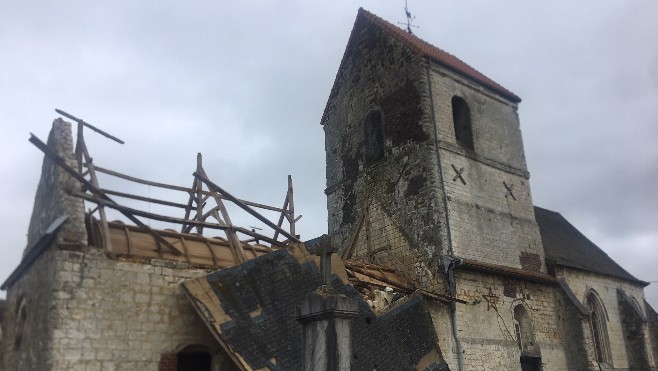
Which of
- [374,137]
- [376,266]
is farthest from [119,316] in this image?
[374,137]

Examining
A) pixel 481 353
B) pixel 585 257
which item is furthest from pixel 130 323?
pixel 585 257

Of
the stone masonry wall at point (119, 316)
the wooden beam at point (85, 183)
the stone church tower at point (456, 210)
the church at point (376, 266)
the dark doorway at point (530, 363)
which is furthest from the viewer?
the dark doorway at point (530, 363)

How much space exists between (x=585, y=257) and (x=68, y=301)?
17663mm

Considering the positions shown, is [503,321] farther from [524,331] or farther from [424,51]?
[424,51]

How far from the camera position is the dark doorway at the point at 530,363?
15.8 meters

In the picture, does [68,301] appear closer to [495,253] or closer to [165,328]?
[165,328]

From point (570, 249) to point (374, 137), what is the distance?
8461 millimetres

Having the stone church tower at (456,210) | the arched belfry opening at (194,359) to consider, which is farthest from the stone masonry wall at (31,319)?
the stone church tower at (456,210)

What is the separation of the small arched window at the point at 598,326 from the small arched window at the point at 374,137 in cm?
881

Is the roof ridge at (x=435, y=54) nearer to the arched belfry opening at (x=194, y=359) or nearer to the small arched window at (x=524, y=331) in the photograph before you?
the small arched window at (x=524, y=331)

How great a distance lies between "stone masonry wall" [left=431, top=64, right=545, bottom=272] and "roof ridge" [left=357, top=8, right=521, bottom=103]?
23cm

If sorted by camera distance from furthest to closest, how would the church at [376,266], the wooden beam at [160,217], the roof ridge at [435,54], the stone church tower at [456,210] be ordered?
the roof ridge at [435,54], the stone church tower at [456,210], the wooden beam at [160,217], the church at [376,266]

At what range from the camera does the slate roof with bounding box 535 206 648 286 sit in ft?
61.5

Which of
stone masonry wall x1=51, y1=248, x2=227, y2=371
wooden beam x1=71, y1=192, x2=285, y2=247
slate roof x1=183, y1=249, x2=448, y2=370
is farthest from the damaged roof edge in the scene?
slate roof x1=183, y1=249, x2=448, y2=370
